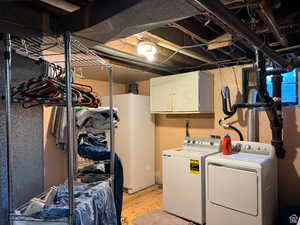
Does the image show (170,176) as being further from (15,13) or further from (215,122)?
(15,13)

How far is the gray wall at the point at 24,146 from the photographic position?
1297 millimetres

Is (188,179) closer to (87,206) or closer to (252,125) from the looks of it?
(252,125)

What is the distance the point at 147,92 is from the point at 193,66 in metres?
1.19

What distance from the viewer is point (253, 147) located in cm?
256

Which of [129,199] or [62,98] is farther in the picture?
[129,199]

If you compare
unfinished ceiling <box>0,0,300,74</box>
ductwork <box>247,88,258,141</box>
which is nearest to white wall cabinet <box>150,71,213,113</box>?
ductwork <box>247,88,258,141</box>

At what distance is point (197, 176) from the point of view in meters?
2.54

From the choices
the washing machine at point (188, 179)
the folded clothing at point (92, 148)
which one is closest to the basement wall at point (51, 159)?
the folded clothing at point (92, 148)

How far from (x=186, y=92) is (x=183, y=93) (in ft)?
0.19

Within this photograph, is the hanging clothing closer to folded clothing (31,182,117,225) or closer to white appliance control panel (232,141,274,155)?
folded clothing (31,182,117,225)

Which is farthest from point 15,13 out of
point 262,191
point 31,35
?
point 262,191

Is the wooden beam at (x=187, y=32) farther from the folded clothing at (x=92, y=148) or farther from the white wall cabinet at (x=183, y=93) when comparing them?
the folded clothing at (x=92, y=148)

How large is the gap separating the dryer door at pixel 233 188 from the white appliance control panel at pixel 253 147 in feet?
1.76

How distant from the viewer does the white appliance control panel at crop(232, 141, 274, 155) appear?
2449 mm
